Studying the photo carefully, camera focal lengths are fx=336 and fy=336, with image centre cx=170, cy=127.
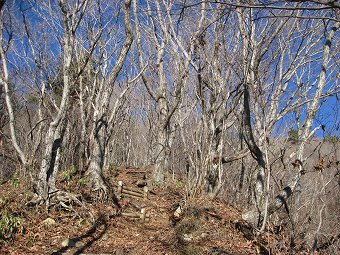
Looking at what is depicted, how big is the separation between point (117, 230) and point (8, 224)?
91.5 inches

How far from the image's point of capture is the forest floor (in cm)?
624

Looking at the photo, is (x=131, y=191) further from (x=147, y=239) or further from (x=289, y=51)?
(x=289, y=51)

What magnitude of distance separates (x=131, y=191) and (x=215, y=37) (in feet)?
17.6

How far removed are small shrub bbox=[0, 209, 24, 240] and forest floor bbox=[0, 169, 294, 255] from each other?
0.02m

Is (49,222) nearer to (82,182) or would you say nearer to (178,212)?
(82,182)

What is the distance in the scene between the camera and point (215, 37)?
29.1 ft

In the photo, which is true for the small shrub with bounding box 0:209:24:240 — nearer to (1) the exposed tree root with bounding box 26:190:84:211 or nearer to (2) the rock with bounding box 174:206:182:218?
(1) the exposed tree root with bounding box 26:190:84:211

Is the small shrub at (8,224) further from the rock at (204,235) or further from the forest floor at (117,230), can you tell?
the rock at (204,235)

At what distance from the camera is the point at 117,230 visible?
757 cm

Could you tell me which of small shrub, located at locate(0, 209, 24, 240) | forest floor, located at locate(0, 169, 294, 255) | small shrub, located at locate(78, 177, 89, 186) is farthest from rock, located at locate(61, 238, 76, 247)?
small shrub, located at locate(78, 177, 89, 186)

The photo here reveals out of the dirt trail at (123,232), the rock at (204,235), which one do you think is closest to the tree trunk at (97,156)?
the dirt trail at (123,232)

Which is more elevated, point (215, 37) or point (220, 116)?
point (215, 37)

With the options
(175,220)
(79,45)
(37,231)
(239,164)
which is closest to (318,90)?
(175,220)

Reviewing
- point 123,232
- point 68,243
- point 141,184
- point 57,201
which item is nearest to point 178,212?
point 123,232
